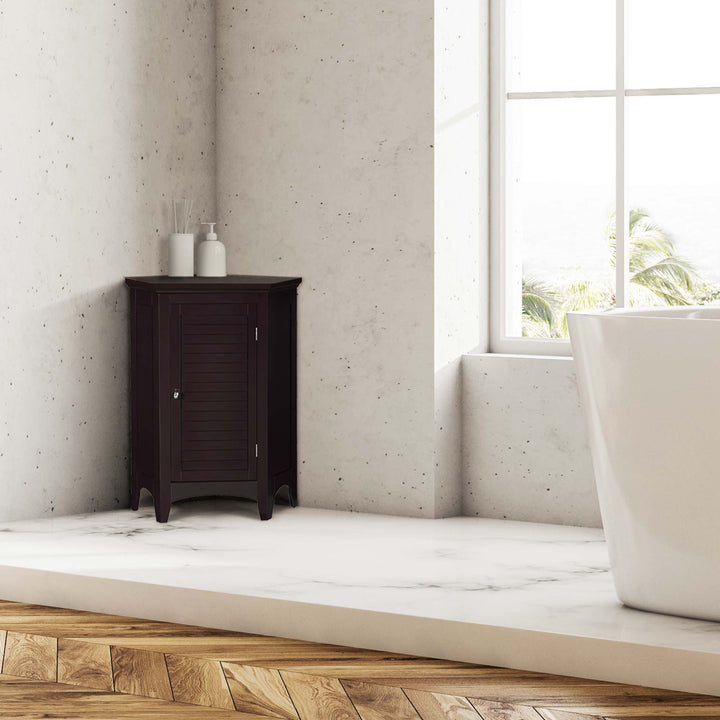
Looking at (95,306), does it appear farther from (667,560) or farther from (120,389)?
(667,560)

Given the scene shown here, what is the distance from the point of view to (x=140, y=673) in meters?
2.32

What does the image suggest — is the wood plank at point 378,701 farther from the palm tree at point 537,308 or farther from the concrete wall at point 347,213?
the palm tree at point 537,308

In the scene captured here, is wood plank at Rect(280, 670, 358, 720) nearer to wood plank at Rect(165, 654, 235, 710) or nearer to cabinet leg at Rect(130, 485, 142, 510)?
wood plank at Rect(165, 654, 235, 710)

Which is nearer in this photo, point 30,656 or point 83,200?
point 30,656

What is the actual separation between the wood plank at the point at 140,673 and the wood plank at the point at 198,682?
2 cm

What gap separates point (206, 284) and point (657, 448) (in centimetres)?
148

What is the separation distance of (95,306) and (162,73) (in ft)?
2.57

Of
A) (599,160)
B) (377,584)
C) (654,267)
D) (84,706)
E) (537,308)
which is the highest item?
(599,160)

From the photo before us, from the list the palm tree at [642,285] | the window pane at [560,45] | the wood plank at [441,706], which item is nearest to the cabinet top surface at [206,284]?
the palm tree at [642,285]

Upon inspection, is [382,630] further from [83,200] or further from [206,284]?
[83,200]

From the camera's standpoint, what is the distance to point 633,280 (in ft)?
11.5

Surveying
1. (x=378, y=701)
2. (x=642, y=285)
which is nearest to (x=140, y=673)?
(x=378, y=701)

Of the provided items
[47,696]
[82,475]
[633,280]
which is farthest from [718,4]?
[47,696]

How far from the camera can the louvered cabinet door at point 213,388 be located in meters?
3.38
